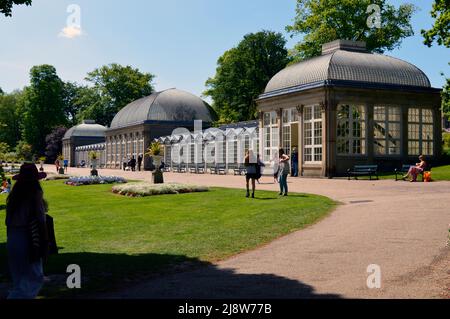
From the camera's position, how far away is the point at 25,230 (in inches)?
275

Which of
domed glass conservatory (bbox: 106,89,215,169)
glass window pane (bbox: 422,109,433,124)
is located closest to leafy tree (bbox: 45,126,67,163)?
domed glass conservatory (bbox: 106,89,215,169)

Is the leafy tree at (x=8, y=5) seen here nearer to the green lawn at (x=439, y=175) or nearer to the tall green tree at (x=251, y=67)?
the green lawn at (x=439, y=175)

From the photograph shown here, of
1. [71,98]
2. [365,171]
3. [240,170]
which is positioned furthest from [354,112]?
[71,98]

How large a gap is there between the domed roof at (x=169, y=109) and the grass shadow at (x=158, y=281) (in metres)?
53.3

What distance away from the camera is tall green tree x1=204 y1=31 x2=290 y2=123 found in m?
67.8

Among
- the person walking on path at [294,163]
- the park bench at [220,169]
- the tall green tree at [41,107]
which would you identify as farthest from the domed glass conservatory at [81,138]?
the person walking on path at [294,163]

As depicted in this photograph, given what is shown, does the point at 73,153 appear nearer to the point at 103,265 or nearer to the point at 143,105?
the point at 143,105

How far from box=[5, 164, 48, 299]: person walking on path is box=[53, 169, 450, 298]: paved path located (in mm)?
1176

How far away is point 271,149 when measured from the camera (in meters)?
39.6

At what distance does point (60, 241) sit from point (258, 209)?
6.20 metres

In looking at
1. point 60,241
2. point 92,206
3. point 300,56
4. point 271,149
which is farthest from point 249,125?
point 60,241

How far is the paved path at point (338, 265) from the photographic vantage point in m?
7.21

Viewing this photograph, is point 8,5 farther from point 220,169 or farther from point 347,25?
point 347,25
